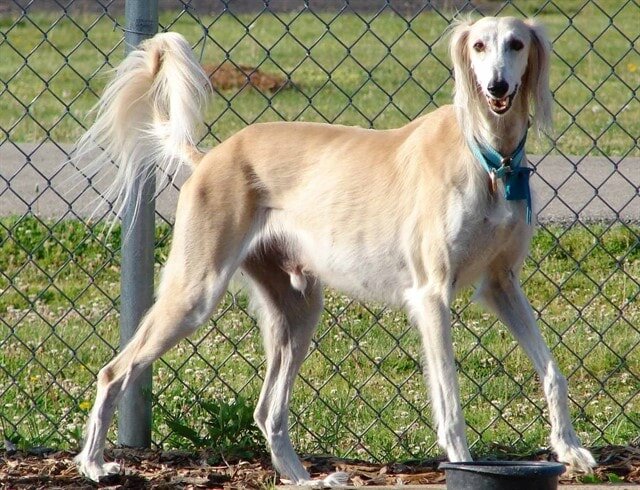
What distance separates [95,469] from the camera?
3.79 m

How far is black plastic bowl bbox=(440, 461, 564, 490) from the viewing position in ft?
10.2

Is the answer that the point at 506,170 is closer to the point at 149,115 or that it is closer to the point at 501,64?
the point at 501,64

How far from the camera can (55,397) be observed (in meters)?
5.04

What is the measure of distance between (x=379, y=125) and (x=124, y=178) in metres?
5.71

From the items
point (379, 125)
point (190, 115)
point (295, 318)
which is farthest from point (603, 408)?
point (379, 125)

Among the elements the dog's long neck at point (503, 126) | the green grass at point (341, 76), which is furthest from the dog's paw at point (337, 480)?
the green grass at point (341, 76)

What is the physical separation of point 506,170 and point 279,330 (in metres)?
1.12

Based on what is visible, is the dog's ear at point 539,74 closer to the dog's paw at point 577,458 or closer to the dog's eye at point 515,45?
the dog's eye at point 515,45

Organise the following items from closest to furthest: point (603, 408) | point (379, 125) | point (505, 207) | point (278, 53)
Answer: point (505, 207), point (603, 408), point (379, 125), point (278, 53)

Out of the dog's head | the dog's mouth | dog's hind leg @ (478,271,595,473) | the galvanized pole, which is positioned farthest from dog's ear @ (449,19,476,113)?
the galvanized pole

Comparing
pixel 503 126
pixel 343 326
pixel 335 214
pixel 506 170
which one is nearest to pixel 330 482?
pixel 335 214

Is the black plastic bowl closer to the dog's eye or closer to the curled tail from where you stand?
the dog's eye

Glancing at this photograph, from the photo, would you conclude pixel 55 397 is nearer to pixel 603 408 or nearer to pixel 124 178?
pixel 124 178

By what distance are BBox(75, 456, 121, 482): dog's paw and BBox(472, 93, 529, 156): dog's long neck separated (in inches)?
63.5
